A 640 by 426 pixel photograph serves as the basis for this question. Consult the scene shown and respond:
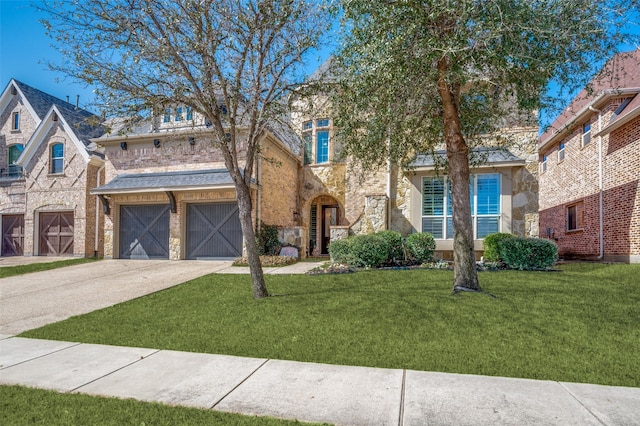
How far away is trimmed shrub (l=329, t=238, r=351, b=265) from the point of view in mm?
11289


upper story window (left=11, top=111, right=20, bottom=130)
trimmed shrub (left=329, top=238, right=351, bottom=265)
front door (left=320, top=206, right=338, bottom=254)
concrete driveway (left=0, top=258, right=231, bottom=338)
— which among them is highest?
upper story window (left=11, top=111, right=20, bottom=130)

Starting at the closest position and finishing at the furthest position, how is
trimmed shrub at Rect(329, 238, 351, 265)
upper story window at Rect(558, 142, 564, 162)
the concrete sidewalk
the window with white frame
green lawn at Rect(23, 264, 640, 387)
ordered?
the concrete sidewalk → green lawn at Rect(23, 264, 640, 387) → trimmed shrub at Rect(329, 238, 351, 265) → the window with white frame → upper story window at Rect(558, 142, 564, 162)

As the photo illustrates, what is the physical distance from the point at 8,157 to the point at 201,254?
1348 cm

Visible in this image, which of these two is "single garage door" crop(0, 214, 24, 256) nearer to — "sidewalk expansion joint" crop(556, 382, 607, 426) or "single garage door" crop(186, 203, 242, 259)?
"single garage door" crop(186, 203, 242, 259)

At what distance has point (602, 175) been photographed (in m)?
13.2

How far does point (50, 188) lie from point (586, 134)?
24.5 m

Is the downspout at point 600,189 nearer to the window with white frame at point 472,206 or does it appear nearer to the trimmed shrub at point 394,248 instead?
the window with white frame at point 472,206

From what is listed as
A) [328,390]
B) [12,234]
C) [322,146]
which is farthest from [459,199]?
[12,234]

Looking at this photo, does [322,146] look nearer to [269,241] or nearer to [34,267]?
[269,241]

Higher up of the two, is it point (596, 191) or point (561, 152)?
point (561, 152)

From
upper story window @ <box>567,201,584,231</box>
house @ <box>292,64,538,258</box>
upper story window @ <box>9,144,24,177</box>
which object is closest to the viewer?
house @ <box>292,64,538,258</box>

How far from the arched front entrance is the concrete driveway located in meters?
6.09

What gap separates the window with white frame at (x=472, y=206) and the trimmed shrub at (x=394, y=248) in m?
1.99

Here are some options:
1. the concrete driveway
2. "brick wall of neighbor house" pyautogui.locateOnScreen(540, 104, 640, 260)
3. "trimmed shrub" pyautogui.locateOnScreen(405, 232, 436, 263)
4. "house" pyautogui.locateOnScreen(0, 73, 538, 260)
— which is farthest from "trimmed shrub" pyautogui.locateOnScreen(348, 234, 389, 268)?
"brick wall of neighbor house" pyautogui.locateOnScreen(540, 104, 640, 260)
